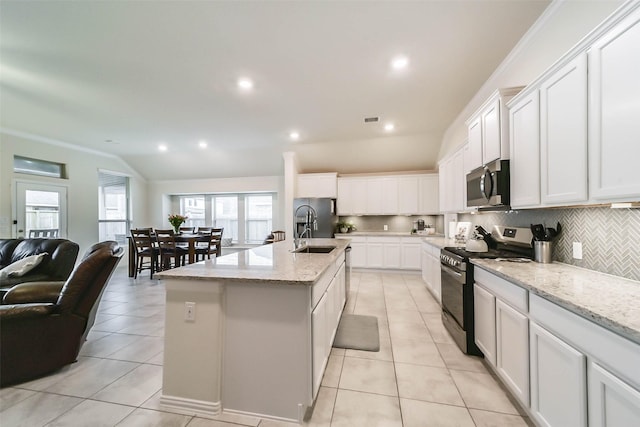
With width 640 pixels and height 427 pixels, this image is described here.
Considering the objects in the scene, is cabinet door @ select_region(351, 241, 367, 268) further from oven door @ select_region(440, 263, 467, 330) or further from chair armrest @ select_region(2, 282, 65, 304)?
chair armrest @ select_region(2, 282, 65, 304)

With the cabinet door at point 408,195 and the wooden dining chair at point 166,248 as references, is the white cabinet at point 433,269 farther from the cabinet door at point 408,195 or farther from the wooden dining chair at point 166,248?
the wooden dining chair at point 166,248

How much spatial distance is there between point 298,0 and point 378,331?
3.17 m

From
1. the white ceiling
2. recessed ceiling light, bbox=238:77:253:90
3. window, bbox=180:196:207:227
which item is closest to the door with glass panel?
the white ceiling

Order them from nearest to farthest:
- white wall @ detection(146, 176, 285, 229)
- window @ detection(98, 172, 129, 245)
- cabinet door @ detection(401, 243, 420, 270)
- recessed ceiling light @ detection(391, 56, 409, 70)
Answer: recessed ceiling light @ detection(391, 56, 409, 70)
cabinet door @ detection(401, 243, 420, 270)
window @ detection(98, 172, 129, 245)
white wall @ detection(146, 176, 285, 229)

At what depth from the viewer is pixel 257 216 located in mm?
7398

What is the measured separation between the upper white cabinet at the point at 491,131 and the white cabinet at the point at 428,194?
9.41ft

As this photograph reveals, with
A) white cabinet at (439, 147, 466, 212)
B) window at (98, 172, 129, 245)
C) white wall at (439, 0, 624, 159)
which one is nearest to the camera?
white wall at (439, 0, 624, 159)

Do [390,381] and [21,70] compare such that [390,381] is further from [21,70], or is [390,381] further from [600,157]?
[21,70]

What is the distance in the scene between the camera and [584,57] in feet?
4.52

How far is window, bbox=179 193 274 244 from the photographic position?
7352 millimetres

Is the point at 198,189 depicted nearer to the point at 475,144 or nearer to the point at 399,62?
the point at 399,62

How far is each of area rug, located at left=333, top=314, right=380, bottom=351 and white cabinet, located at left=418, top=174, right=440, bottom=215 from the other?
3.40 metres

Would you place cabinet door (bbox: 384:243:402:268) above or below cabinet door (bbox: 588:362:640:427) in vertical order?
below

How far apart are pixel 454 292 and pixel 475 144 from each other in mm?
1635
